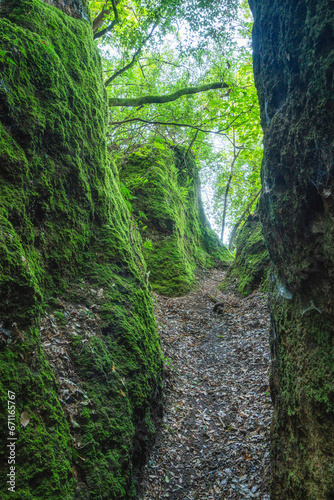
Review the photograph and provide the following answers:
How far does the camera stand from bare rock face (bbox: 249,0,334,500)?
2.54 m

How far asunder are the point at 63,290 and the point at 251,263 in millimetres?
9222

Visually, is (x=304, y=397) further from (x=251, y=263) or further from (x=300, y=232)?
(x=251, y=263)

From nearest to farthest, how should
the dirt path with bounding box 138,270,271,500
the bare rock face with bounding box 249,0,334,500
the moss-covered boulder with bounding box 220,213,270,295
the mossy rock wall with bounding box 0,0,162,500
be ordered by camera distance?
1. the bare rock face with bounding box 249,0,334,500
2. the mossy rock wall with bounding box 0,0,162,500
3. the dirt path with bounding box 138,270,271,500
4. the moss-covered boulder with bounding box 220,213,270,295

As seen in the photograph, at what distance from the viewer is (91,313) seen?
14.5 ft

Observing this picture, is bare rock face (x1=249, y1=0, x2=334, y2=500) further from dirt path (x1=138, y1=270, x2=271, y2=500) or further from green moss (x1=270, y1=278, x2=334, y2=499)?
dirt path (x1=138, y1=270, x2=271, y2=500)

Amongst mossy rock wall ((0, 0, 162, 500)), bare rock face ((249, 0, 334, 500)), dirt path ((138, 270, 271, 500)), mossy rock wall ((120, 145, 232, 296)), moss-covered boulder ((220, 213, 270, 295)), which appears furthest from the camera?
mossy rock wall ((120, 145, 232, 296))

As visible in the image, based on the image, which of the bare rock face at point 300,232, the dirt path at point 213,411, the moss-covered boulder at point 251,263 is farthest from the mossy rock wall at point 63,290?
the moss-covered boulder at point 251,263

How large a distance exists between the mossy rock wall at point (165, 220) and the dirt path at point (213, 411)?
2448 millimetres

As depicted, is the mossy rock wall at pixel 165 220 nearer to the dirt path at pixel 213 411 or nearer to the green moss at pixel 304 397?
the dirt path at pixel 213 411

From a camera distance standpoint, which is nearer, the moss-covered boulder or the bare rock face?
the bare rock face

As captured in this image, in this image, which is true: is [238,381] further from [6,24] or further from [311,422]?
[6,24]

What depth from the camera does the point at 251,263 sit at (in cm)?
1188

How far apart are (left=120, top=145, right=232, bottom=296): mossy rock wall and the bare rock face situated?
19.9ft

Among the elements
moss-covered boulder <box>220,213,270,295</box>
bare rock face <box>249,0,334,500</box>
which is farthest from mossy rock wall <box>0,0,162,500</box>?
moss-covered boulder <box>220,213,270,295</box>
